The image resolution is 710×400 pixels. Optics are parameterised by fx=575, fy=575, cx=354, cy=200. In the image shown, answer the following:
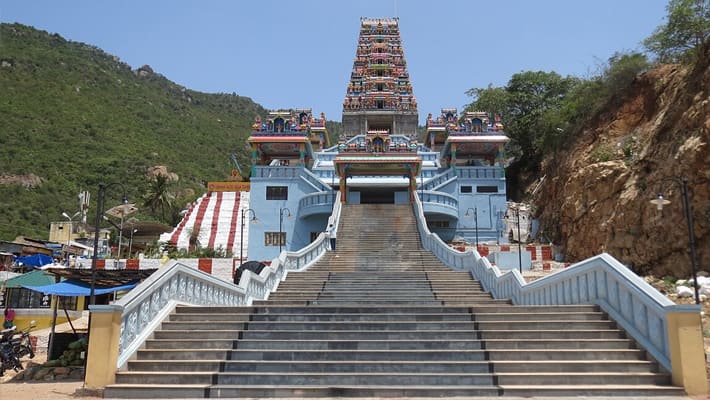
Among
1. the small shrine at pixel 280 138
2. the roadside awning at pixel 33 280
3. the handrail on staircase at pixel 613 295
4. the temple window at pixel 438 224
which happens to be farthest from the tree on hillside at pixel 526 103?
the roadside awning at pixel 33 280

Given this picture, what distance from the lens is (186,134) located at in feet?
318

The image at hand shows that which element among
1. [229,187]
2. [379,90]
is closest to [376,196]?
[229,187]

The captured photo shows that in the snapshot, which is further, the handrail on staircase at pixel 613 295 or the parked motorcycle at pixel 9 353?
the parked motorcycle at pixel 9 353

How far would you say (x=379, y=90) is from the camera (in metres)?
60.1

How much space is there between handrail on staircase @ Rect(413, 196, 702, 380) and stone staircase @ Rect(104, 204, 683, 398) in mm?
264

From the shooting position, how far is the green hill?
66.5 meters

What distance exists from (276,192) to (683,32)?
23578 millimetres

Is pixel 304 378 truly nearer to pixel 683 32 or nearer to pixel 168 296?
pixel 168 296

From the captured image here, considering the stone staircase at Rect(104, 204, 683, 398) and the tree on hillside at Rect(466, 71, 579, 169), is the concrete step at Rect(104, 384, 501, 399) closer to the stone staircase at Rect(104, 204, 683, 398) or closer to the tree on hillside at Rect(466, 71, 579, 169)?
the stone staircase at Rect(104, 204, 683, 398)

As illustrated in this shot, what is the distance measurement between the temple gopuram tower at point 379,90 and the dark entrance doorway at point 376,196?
1550cm

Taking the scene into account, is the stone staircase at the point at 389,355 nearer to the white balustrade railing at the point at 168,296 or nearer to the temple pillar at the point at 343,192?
the white balustrade railing at the point at 168,296

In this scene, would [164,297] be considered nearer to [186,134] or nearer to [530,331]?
[530,331]

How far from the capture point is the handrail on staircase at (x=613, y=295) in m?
8.64

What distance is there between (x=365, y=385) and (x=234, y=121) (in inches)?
4525
